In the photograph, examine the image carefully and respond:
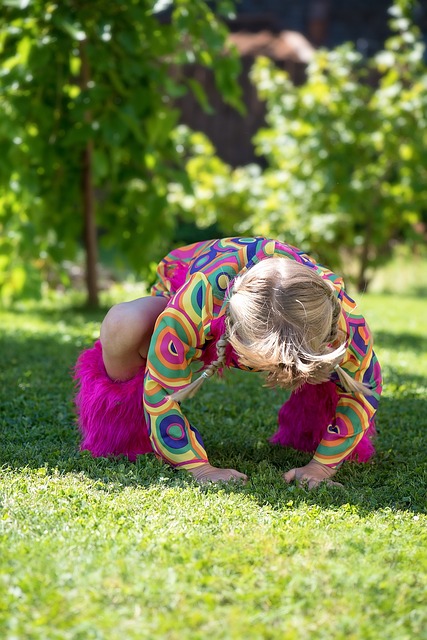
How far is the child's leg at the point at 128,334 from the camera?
8.02 ft

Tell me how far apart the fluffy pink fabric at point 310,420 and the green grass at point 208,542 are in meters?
0.05

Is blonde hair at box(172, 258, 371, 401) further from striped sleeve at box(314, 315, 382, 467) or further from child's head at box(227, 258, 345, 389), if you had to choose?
striped sleeve at box(314, 315, 382, 467)

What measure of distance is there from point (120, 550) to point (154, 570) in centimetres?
12

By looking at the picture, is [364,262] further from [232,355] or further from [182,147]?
[232,355]

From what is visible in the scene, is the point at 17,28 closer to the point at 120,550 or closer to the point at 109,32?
the point at 109,32

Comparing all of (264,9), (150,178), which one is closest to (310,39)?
(264,9)

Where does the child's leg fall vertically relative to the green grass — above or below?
above

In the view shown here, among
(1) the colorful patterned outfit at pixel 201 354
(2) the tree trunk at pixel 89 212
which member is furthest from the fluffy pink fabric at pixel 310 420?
(2) the tree trunk at pixel 89 212

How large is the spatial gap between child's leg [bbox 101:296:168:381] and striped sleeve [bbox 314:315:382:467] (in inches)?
21.4

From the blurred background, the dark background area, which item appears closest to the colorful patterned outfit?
the blurred background

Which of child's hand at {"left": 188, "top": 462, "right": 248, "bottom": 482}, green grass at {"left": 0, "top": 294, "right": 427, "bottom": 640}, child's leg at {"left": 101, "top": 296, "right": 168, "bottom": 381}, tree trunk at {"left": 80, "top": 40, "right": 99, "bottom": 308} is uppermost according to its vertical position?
tree trunk at {"left": 80, "top": 40, "right": 99, "bottom": 308}

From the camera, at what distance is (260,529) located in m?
1.98

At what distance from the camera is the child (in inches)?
83.5

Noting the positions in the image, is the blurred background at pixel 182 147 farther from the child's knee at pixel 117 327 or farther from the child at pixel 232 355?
the child's knee at pixel 117 327
